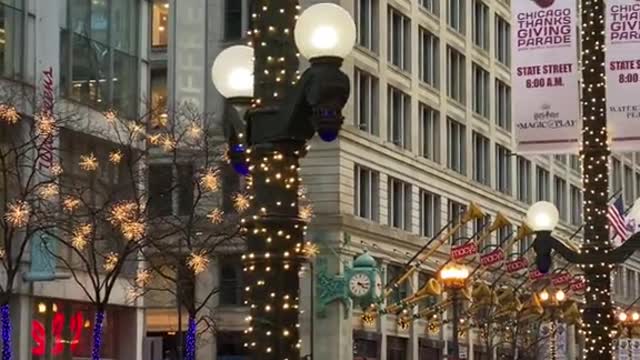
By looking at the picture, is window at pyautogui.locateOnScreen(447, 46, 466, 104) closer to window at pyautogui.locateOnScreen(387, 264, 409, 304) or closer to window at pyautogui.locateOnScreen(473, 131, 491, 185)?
window at pyautogui.locateOnScreen(473, 131, 491, 185)

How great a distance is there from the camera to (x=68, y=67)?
35625 mm

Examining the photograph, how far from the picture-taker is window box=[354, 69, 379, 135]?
2302 inches

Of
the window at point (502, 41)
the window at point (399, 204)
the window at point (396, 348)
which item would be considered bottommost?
the window at point (396, 348)

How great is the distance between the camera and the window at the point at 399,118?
62312 mm

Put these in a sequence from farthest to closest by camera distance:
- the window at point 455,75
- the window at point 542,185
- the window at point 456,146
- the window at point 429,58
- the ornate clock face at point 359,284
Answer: the window at point 542,185
the window at point 455,75
the window at point 456,146
the window at point 429,58
the ornate clock face at point 359,284

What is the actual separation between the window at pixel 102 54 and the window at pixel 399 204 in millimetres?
24578

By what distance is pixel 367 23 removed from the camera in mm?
59688

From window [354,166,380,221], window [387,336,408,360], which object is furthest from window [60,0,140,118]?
window [387,336,408,360]

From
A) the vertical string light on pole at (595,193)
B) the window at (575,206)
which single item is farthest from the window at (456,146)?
the vertical string light on pole at (595,193)

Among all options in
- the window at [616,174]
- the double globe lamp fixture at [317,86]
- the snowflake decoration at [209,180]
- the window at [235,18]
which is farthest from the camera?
the window at [616,174]

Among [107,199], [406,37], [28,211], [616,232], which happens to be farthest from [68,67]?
[406,37]

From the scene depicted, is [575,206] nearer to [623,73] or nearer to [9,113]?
[9,113]

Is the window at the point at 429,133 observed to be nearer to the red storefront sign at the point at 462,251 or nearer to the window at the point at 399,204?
the window at the point at 399,204

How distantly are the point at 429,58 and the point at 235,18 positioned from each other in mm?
11697
